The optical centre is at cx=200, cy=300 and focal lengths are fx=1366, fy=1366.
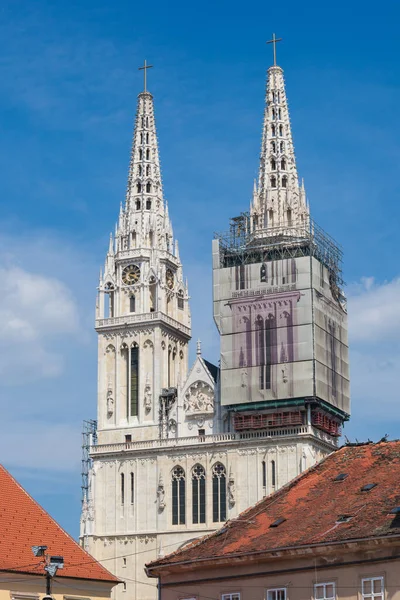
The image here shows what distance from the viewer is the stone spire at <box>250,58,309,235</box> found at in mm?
101750

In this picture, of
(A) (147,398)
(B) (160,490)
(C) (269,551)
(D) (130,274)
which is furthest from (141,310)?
(C) (269,551)

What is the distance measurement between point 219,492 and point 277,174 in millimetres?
25496

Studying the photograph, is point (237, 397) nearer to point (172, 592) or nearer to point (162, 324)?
point (162, 324)

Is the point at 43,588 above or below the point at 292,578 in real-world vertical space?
below

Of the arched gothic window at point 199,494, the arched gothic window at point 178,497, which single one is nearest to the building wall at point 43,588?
the arched gothic window at point 199,494

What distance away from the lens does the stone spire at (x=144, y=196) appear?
341ft

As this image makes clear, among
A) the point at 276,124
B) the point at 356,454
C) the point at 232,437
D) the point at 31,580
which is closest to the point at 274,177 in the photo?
the point at 276,124

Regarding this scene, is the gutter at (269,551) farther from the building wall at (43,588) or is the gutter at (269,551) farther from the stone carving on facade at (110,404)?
the stone carving on facade at (110,404)

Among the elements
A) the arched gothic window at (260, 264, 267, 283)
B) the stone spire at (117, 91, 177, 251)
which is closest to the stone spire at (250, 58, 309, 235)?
the arched gothic window at (260, 264, 267, 283)

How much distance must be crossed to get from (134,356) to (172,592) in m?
53.3

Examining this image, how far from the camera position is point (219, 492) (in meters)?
93.1

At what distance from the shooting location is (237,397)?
94.1 metres

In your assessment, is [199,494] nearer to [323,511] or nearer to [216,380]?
[216,380]

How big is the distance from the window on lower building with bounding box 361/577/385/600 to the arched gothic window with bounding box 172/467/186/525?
52360mm
